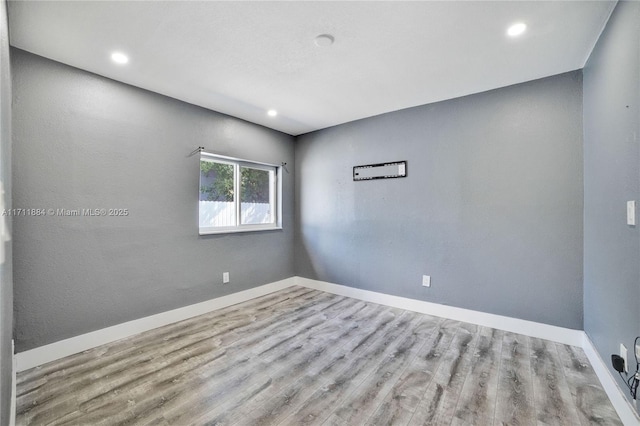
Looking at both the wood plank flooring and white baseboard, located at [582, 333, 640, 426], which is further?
the wood plank flooring

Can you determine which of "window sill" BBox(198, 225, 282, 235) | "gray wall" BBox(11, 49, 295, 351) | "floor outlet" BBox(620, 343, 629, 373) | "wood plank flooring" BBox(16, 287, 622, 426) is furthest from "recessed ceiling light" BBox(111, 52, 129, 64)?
"floor outlet" BBox(620, 343, 629, 373)

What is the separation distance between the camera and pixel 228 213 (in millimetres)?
3668

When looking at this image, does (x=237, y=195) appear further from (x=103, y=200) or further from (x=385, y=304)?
(x=385, y=304)

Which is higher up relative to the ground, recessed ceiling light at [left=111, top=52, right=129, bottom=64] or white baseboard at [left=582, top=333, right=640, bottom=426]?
recessed ceiling light at [left=111, top=52, right=129, bottom=64]

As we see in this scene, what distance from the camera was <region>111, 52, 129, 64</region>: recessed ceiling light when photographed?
217 centimetres

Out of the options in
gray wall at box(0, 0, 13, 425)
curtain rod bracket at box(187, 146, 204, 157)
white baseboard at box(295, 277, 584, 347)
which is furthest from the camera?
curtain rod bracket at box(187, 146, 204, 157)

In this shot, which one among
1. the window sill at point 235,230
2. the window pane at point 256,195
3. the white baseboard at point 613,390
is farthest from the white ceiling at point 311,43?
the white baseboard at point 613,390

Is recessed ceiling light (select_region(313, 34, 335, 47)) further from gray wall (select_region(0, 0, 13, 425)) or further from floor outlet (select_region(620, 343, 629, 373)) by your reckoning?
floor outlet (select_region(620, 343, 629, 373))

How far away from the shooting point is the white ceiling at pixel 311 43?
67.2 inches

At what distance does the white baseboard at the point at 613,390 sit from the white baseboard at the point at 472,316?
212 mm

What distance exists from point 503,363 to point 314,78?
288 centimetres

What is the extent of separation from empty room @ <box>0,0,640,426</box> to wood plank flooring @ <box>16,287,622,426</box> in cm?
2

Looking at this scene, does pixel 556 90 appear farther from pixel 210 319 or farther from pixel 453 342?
pixel 210 319

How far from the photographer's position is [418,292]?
3252 millimetres
